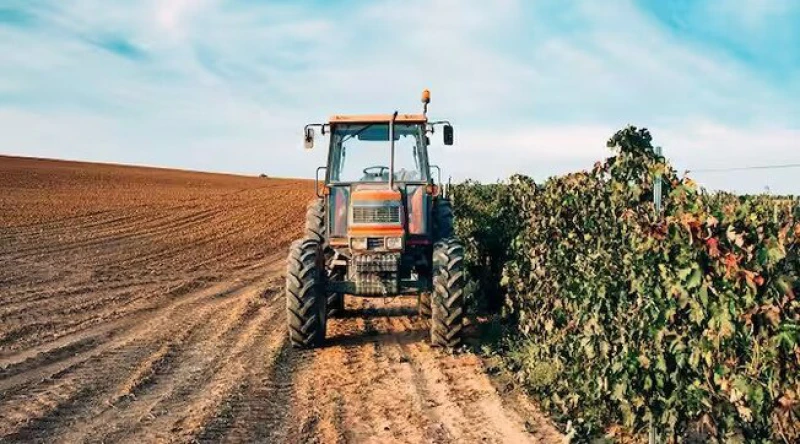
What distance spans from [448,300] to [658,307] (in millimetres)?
3790

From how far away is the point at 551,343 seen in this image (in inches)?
256

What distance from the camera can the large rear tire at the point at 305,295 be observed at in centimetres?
810

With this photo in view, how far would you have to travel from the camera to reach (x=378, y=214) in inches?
341

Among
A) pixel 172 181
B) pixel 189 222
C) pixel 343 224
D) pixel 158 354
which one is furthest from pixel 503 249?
pixel 172 181

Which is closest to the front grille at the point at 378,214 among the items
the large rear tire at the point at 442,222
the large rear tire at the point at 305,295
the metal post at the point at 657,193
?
the large rear tire at the point at 305,295

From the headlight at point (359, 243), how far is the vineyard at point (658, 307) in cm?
193

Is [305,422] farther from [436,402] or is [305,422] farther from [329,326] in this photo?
[329,326]

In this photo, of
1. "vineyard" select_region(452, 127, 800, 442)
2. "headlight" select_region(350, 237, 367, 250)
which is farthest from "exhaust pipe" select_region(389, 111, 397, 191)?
"vineyard" select_region(452, 127, 800, 442)

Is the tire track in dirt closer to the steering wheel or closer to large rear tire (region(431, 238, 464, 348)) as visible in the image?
large rear tire (region(431, 238, 464, 348))

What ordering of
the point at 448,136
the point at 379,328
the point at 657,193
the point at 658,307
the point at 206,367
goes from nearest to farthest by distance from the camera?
the point at 658,307
the point at 657,193
the point at 206,367
the point at 448,136
the point at 379,328

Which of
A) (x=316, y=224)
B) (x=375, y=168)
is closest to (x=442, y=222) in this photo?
(x=375, y=168)

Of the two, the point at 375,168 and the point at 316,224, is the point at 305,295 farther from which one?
the point at 375,168

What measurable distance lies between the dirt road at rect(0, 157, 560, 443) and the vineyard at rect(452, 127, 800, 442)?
0.58m

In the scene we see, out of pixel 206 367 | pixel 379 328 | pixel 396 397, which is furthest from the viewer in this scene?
pixel 379 328
